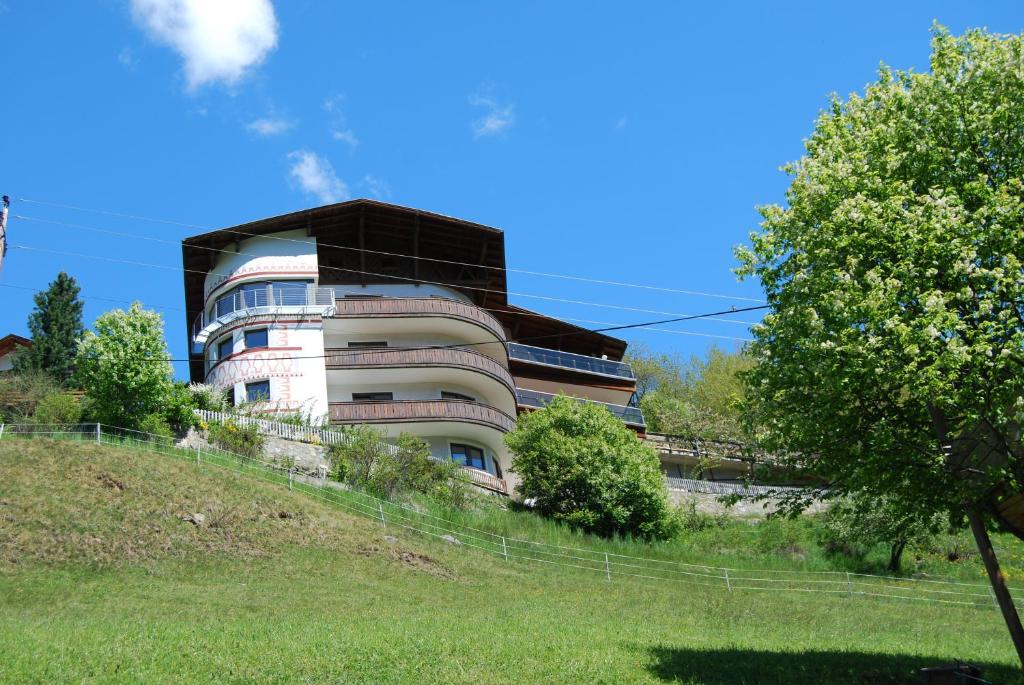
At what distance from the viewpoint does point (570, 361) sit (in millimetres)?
49906

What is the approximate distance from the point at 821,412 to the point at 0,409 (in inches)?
1205

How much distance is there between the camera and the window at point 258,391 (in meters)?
38.6

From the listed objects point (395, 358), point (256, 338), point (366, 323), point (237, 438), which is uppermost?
point (366, 323)

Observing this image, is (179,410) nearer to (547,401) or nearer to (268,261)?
(268,261)

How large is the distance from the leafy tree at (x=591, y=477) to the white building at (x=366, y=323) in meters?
4.18

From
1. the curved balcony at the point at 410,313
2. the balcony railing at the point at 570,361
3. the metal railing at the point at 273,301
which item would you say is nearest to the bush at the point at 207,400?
the metal railing at the point at 273,301

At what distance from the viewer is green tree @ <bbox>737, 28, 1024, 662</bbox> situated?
1359cm

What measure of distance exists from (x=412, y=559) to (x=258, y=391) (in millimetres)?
16641

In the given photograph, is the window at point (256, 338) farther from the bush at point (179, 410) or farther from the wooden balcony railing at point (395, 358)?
the bush at point (179, 410)

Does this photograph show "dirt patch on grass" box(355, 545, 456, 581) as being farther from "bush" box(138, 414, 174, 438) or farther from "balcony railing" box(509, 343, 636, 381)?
"balcony railing" box(509, 343, 636, 381)

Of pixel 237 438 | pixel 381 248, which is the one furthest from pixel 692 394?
pixel 237 438

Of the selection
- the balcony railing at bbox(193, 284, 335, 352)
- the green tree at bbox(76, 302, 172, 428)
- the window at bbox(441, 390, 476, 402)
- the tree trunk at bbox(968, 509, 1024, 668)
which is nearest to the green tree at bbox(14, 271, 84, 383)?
the balcony railing at bbox(193, 284, 335, 352)

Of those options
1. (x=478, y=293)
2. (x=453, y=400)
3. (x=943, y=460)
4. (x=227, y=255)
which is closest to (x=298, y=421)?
(x=453, y=400)

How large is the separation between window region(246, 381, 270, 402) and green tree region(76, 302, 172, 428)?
6412mm
